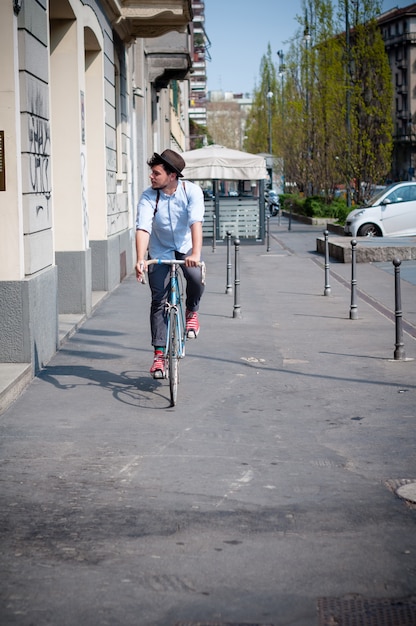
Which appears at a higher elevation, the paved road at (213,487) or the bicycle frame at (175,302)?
the bicycle frame at (175,302)

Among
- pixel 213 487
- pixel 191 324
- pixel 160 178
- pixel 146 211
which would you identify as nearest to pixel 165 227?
pixel 146 211

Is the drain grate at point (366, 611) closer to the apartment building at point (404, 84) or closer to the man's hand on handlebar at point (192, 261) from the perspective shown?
the man's hand on handlebar at point (192, 261)

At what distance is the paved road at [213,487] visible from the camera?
4.33 m

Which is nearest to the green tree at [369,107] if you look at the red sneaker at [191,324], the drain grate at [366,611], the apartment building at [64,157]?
the apartment building at [64,157]

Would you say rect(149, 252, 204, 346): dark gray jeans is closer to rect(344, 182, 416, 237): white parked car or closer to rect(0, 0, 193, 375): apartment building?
rect(0, 0, 193, 375): apartment building

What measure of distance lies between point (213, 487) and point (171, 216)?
3283 mm

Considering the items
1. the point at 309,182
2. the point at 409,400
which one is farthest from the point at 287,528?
the point at 309,182

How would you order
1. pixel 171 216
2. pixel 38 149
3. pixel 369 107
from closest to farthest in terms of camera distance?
pixel 171 216
pixel 38 149
pixel 369 107

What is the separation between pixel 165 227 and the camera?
8.84 metres

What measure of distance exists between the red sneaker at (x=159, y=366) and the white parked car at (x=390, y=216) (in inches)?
871

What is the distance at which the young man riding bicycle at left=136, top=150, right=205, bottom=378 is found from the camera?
8.57m

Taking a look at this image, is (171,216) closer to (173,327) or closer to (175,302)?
(175,302)

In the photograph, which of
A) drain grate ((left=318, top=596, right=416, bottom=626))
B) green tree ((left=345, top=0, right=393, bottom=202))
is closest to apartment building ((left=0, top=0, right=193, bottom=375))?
drain grate ((left=318, top=596, right=416, bottom=626))

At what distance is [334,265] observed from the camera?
23.7 meters
